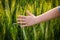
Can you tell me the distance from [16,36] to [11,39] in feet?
0.14

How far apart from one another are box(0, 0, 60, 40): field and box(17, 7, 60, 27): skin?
46 millimetres

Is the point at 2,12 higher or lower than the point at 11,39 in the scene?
higher

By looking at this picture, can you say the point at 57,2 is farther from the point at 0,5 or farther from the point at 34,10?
the point at 0,5

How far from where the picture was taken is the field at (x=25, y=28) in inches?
50.4

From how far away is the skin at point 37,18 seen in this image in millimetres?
1206

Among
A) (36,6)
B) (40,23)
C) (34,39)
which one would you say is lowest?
(34,39)

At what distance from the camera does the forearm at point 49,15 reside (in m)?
1.20

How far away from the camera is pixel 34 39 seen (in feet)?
4.26

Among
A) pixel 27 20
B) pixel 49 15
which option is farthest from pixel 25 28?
pixel 49 15

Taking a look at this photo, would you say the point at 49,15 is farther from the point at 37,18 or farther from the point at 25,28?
the point at 25,28

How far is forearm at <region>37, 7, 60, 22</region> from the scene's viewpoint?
1201mm

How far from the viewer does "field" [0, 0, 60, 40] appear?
1281 millimetres

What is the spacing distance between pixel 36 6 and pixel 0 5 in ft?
0.83

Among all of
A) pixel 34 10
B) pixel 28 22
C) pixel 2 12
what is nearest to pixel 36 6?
pixel 34 10
